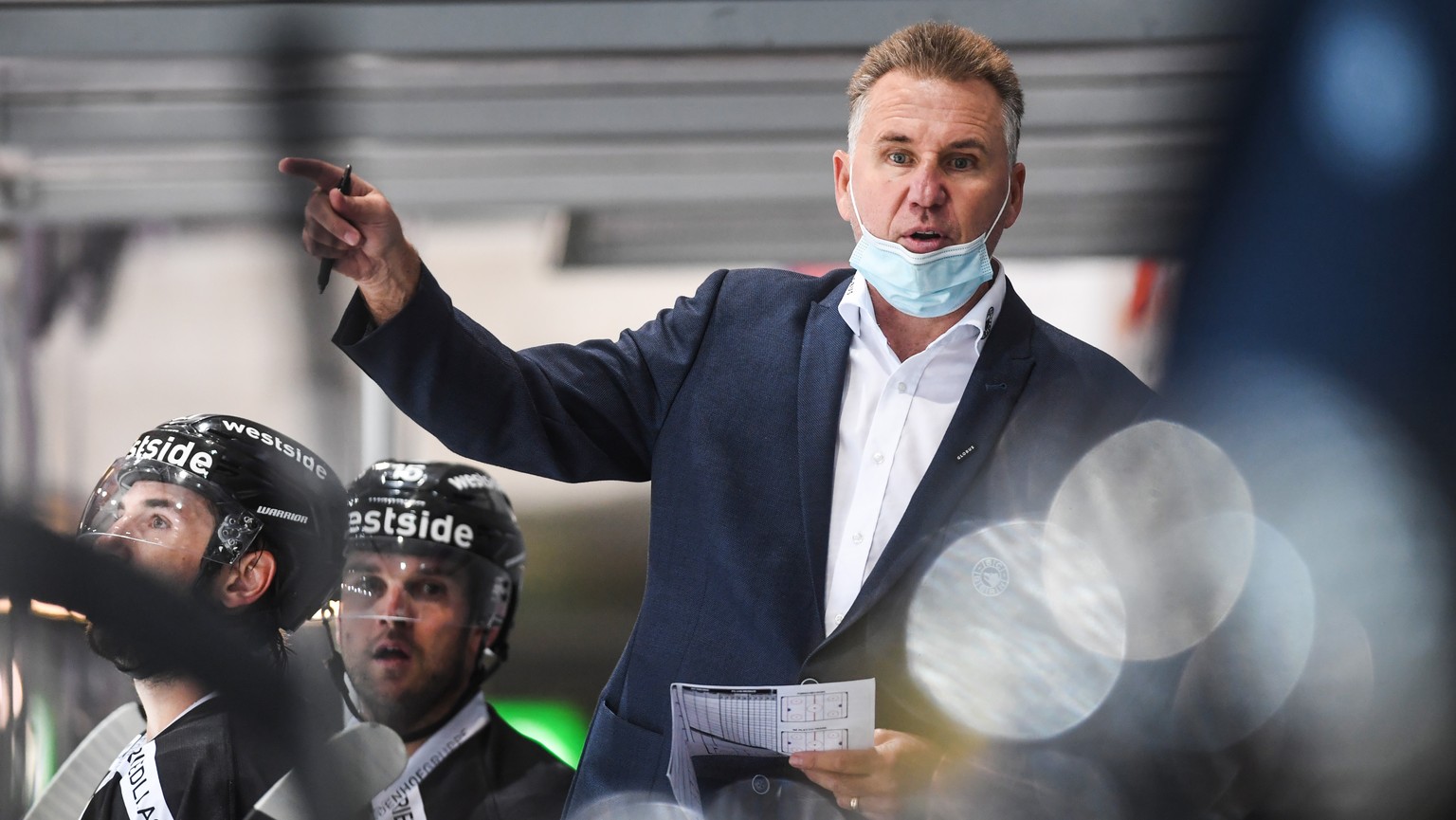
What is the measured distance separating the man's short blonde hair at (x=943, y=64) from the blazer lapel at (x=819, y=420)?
271 millimetres

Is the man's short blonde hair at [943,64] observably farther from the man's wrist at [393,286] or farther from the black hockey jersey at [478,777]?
the black hockey jersey at [478,777]

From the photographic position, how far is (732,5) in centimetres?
301

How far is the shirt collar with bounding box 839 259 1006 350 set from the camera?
2.00 metres

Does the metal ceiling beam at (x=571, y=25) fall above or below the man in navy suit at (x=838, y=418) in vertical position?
above

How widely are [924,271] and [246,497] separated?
3.96 ft

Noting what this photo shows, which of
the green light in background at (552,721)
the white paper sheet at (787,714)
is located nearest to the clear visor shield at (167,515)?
the white paper sheet at (787,714)

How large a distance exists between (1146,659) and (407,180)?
2.40 m

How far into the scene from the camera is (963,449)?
1.89m

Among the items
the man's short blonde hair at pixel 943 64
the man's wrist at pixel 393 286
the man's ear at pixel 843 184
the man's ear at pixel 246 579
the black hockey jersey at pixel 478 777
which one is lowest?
the black hockey jersey at pixel 478 777

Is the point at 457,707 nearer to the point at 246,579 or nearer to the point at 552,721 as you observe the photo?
the point at 246,579

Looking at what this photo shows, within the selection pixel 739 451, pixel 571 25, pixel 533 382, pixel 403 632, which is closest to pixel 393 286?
pixel 533 382

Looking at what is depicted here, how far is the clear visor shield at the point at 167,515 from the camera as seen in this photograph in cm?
225

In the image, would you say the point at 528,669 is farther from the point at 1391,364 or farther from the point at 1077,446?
the point at 1391,364

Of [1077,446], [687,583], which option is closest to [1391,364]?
[1077,446]
